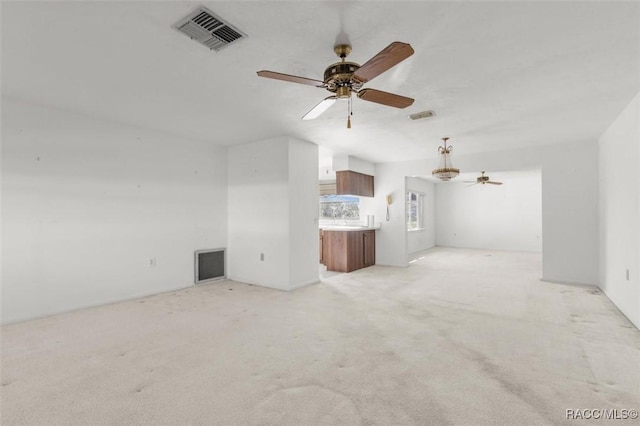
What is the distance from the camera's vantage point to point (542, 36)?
7.07 feet

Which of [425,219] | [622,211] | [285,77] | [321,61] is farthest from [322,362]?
[425,219]

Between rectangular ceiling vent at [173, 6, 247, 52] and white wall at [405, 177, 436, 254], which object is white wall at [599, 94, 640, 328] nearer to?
rectangular ceiling vent at [173, 6, 247, 52]

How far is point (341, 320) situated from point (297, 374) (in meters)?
1.24

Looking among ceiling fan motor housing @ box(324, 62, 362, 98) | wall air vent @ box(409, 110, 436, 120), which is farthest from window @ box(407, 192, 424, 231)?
ceiling fan motor housing @ box(324, 62, 362, 98)

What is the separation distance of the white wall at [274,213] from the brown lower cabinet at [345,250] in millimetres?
1132

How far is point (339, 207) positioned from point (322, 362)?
6283mm

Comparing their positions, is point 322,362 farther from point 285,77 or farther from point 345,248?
point 345,248

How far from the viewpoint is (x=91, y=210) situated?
13.2 feet

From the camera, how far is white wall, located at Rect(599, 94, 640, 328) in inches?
130

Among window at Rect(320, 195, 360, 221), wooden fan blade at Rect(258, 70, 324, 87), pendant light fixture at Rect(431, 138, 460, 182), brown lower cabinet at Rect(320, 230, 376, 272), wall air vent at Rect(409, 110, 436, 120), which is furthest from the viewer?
window at Rect(320, 195, 360, 221)

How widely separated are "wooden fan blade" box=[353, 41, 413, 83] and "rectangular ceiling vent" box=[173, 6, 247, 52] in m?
0.88

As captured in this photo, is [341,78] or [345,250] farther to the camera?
[345,250]

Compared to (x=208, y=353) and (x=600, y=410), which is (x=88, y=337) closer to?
(x=208, y=353)

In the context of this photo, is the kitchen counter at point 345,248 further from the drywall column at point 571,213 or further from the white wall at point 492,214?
the white wall at point 492,214
